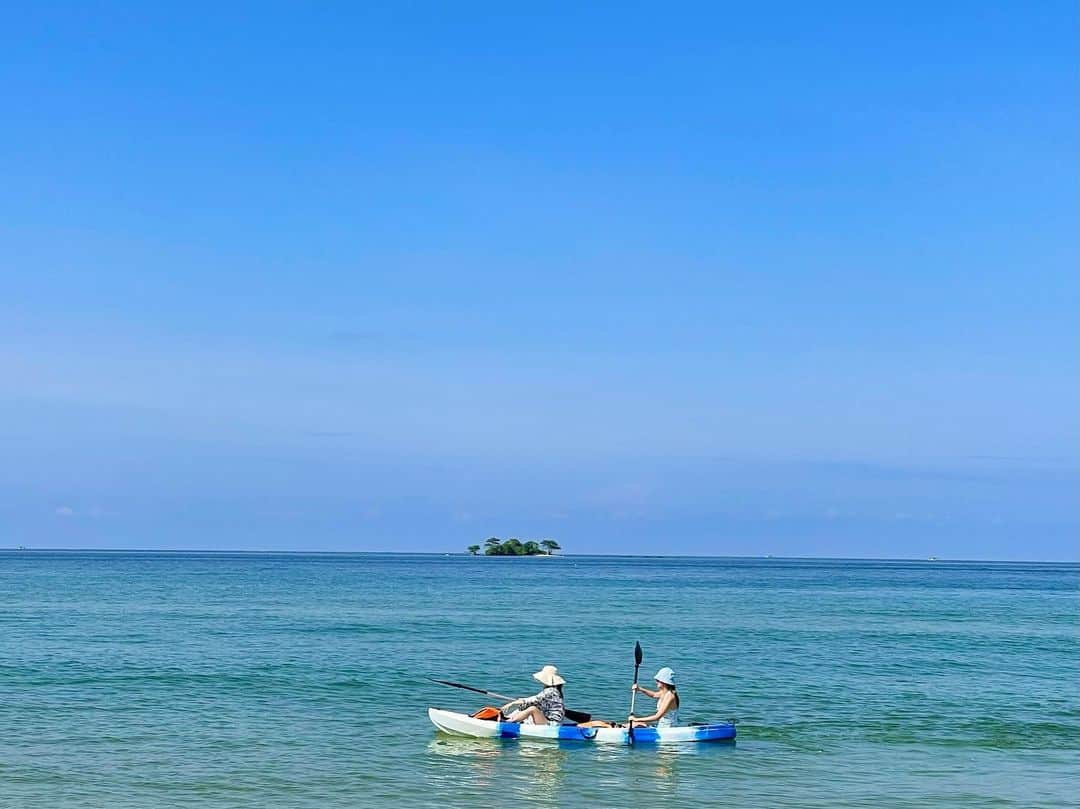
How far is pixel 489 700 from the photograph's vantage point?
35.4 meters

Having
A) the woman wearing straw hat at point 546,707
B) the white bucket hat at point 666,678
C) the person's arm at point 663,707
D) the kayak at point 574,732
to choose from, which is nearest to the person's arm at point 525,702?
the woman wearing straw hat at point 546,707

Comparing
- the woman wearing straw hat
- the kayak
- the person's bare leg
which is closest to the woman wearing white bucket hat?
the kayak

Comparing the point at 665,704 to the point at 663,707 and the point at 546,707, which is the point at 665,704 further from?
the point at 546,707

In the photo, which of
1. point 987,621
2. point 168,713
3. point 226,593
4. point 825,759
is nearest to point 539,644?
point 168,713

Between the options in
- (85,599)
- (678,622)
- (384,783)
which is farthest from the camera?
(85,599)

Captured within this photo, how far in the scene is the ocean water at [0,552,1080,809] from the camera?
2277cm

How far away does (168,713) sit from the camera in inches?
1200

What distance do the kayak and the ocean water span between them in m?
0.40

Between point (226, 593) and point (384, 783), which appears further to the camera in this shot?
point (226, 593)

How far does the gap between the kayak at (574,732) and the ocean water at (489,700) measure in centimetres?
40

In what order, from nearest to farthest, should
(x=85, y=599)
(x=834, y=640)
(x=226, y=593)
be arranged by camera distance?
(x=834, y=640) → (x=85, y=599) → (x=226, y=593)

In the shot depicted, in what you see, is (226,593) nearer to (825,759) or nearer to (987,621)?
(987,621)

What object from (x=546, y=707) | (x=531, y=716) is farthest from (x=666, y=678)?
(x=531, y=716)

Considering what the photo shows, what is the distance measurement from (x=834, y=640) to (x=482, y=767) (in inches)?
1365
